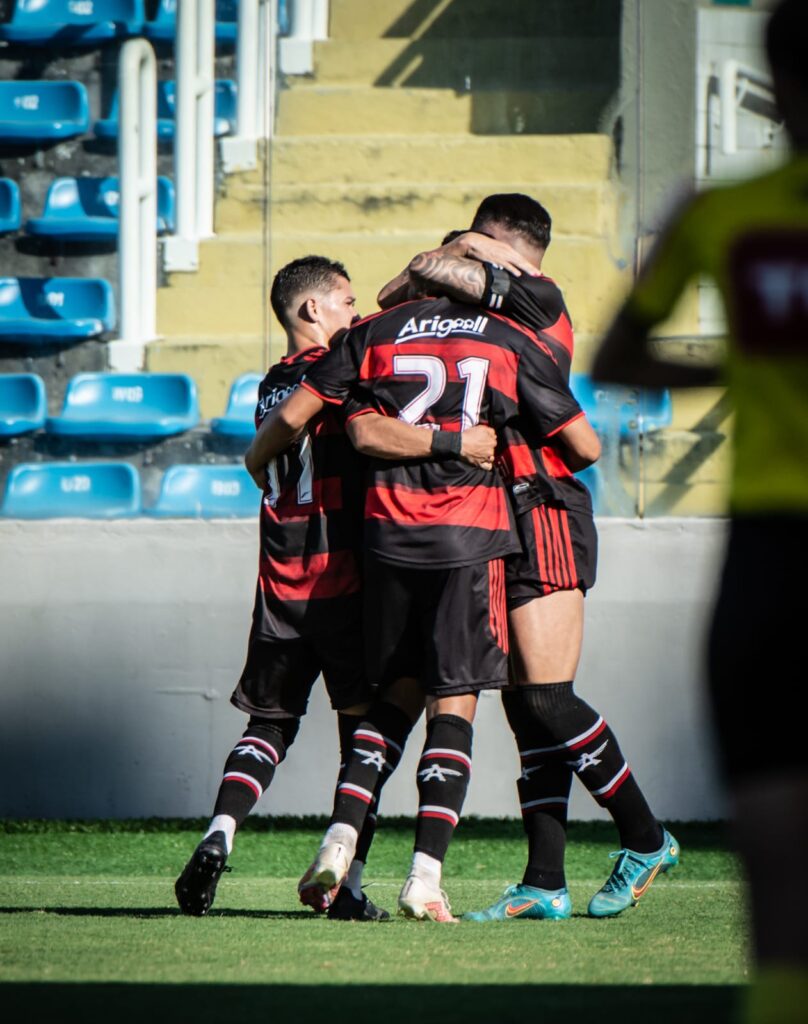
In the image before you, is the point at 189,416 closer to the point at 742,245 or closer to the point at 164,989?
the point at 164,989

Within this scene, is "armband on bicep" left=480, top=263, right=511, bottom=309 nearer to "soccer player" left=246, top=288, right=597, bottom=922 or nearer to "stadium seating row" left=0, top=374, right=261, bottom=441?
"soccer player" left=246, top=288, right=597, bottom=922

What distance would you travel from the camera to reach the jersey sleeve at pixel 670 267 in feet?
6.07

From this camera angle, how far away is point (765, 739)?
173cm

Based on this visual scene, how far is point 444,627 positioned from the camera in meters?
4.11

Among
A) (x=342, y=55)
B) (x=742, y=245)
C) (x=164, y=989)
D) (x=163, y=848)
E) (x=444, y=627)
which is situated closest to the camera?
(x=742, y=245)

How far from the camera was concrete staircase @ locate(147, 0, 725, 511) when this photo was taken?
7.45 m

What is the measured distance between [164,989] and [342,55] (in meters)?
6.25

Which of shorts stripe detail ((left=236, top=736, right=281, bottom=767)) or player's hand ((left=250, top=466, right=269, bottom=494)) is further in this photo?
player's hand ((left=250, top=466, right=269, bottom=494))

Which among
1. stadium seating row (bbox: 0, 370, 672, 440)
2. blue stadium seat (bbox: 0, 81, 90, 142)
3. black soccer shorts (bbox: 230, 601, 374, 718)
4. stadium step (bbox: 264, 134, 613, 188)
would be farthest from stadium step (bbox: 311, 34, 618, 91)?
black soccer shorts (bbox: 230, 601, 374, 718)

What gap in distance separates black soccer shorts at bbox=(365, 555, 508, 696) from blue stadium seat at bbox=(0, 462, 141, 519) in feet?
10.6

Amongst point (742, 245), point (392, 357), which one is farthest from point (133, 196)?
point (742, 245)

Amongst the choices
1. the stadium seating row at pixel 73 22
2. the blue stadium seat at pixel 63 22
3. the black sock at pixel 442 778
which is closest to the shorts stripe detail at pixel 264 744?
the black sock at pixel 442 778

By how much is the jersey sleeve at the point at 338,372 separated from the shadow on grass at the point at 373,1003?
1.78 metres

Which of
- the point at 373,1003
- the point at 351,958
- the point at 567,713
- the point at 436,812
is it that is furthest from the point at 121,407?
the point at 373,1003
